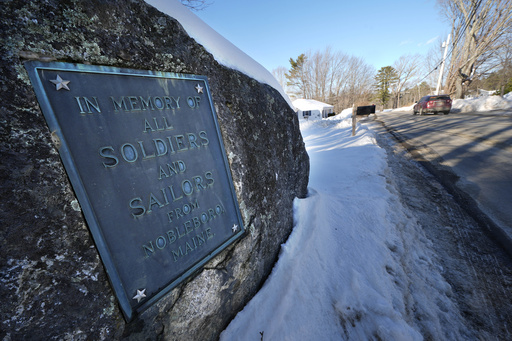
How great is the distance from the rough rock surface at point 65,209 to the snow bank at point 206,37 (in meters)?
0.17

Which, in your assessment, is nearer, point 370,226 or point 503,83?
point 370,226

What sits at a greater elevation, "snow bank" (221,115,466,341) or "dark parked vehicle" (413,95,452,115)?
"dark parked vehicle" (413,95,452,115)

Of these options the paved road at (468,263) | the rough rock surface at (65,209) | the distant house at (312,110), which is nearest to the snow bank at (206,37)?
the rough rock surface at (65,209)

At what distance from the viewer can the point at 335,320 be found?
1.51 m

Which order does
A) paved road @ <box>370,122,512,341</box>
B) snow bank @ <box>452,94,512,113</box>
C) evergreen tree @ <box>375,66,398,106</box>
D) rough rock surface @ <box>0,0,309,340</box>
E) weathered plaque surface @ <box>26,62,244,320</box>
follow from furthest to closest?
evergreen tree @ <box>375,66,398,106</box> < snow bank @ <box>452,94,512,113</box> < paved road @ <box>370,122,512,341</box> < weathered plaque surface @ <box>26,62,244,320</box> < rough rock surface @ <box>0,0,309,340</box>

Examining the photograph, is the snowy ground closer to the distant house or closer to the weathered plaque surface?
the weathered plaque surface

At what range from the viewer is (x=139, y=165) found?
3.56ft

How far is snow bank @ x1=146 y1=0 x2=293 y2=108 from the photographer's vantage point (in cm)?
148

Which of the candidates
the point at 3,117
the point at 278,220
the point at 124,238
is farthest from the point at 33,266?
the point at 278,220

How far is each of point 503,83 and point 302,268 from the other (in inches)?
1588

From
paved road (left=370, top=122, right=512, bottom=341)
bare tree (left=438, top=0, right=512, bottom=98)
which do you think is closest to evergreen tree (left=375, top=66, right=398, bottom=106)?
bare tree (left=438, top=0, right=512, bottom=98)

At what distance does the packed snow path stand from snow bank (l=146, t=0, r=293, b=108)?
6.23 feet

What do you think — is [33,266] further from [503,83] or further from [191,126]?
[503,83]

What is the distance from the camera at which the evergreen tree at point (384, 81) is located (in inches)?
1805
